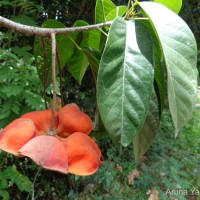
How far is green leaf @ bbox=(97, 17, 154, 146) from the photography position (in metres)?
0.52

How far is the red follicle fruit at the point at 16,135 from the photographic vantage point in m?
0.53

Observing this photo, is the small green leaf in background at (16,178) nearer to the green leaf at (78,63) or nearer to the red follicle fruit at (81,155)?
the green leaf at (78,63)

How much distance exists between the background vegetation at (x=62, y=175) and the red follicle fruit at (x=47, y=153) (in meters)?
1.28

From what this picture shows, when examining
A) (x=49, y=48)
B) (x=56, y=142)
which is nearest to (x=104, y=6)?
(x=49, y=48)

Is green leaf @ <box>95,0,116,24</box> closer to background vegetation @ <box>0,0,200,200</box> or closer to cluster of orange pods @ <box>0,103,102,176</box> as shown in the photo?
cluster of orange pods @ <box>0,103,102,176</box>

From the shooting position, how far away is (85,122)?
601mm

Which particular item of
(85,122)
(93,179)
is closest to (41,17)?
(93,179)

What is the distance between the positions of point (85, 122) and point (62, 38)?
0.31 metres

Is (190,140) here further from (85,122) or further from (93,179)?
(85,122)

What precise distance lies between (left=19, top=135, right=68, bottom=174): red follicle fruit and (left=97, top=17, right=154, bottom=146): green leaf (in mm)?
76

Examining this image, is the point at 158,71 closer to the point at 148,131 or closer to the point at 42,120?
the point at 148,131

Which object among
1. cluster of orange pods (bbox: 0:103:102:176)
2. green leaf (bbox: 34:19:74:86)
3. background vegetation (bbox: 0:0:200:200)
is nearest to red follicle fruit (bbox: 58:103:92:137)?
cluster of orange pods (bbox: 0:103:102:176)

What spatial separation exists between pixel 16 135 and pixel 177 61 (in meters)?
0.26

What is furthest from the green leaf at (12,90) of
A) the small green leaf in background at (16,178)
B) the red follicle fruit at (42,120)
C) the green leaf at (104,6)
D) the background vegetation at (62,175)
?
the red follicle fruit at (42,120)
